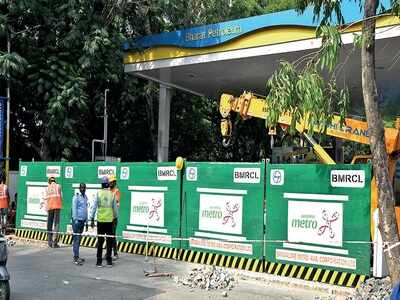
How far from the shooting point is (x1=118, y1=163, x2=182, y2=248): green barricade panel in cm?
1275

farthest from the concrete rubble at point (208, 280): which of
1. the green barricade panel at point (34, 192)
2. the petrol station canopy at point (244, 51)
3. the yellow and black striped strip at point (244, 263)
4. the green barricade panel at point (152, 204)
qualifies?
the petrol station canopy at point (244, 51)

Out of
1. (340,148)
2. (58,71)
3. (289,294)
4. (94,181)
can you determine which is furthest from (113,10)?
(289,294)

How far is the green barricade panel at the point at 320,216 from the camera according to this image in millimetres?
9812

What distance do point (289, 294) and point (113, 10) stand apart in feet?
46.2

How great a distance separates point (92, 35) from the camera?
19547mm

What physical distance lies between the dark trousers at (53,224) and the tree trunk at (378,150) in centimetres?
939

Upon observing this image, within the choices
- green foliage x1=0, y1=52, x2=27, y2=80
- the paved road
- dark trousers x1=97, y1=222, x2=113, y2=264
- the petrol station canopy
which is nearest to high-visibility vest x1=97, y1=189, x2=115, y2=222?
dark trousers x1=97, y1=222, x2=113, y2=264

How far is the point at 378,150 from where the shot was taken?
25.4 feet

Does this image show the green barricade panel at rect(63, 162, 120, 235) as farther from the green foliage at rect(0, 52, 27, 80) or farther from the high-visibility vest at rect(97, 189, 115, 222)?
the green foliage at rect(0, 52, 27, 80)

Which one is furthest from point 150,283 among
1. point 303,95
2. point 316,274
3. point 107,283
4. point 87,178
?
point 87,178

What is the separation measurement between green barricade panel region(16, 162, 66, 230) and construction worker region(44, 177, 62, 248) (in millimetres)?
478

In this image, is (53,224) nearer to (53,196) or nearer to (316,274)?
(53,196)

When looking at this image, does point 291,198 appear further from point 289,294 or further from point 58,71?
point 58,71

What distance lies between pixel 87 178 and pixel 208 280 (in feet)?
19.6
